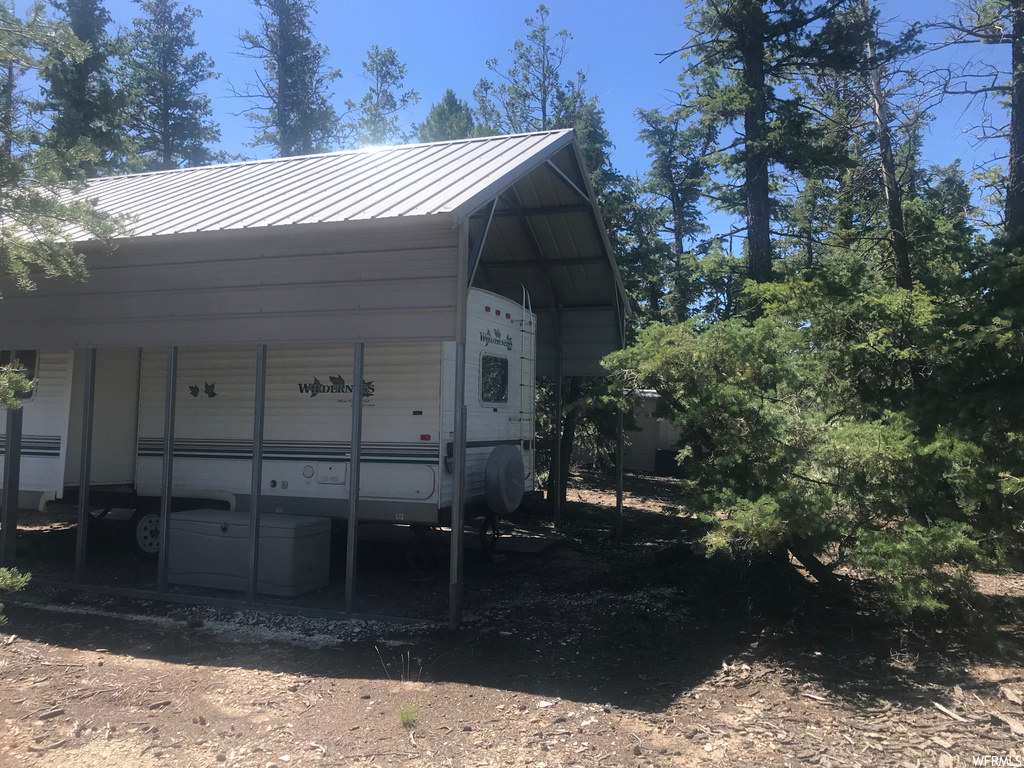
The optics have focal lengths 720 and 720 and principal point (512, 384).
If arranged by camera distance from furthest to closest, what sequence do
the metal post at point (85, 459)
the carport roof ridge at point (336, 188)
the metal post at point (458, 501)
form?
the metal post at point (85, 459)
the carport roof ridge at point (336, 188)
the metal post at point (458, 501)

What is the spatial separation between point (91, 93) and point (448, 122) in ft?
35.2

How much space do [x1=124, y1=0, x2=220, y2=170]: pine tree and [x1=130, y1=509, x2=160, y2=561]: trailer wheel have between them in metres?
19.5

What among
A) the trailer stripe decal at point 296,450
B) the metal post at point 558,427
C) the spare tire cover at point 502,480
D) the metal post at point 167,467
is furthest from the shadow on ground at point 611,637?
the metal post at point 558,427

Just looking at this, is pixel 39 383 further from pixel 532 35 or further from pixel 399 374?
pixel 532 35

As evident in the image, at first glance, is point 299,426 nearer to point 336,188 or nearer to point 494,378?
point 494,378

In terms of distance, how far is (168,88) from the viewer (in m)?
25.6

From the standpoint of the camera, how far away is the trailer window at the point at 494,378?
8.45m

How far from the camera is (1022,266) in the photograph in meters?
5.68

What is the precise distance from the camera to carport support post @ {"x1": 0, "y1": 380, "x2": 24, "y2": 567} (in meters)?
7.75

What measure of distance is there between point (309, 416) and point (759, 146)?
32.4ft

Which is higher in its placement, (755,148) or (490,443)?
(755,148)

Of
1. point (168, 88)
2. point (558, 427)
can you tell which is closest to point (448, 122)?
point (168, 88)

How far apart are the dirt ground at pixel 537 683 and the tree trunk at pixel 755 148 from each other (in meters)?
8.28

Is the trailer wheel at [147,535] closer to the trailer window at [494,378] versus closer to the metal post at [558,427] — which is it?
→ the trailer window at [494,378]
